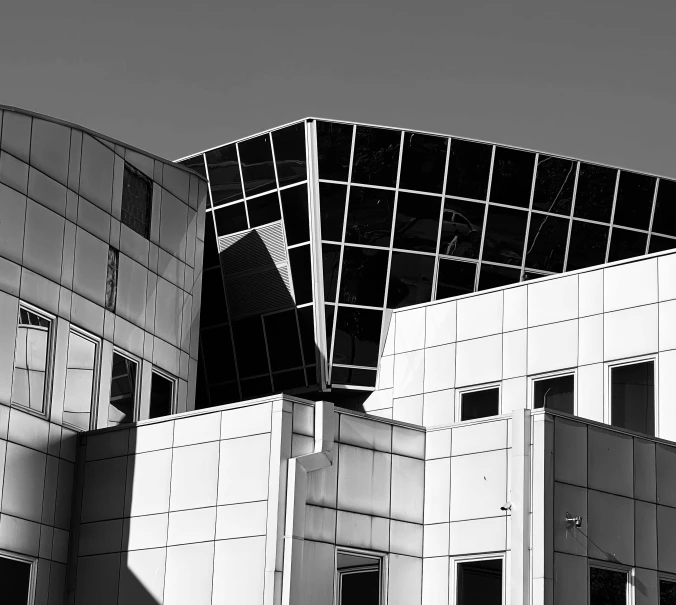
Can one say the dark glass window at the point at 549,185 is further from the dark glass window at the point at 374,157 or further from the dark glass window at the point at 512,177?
the dark glass window at the point at 374,157

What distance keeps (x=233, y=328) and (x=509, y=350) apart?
476 inches

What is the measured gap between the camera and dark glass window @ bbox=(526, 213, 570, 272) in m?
38.5

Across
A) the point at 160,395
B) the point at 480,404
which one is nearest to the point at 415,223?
the point at 480,404

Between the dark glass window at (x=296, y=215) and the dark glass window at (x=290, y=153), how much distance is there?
37 centimetres

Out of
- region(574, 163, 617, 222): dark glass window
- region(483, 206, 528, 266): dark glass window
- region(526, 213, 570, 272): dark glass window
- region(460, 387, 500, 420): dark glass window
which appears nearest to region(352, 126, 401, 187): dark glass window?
region(483, 206, 528, 266): dark glass window

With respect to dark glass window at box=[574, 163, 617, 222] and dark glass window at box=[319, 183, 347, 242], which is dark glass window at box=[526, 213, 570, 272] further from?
dark glass window at box=[319, 183, 347, 242]

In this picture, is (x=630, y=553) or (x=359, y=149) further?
(x=359, y=149)

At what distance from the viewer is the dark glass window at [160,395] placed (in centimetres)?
2791

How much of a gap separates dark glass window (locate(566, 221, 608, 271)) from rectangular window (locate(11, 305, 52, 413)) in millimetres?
19320

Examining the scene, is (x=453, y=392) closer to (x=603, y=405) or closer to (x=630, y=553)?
(x=603, y=405)

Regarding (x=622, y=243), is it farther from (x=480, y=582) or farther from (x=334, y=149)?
(x=480, y=582)

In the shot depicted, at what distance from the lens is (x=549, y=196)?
38688 mm

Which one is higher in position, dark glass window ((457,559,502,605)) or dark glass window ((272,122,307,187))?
dark glass window ((272,122,307,187))

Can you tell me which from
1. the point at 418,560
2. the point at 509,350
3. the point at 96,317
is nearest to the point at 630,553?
the point at 418,560
